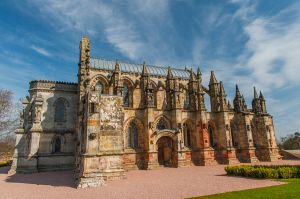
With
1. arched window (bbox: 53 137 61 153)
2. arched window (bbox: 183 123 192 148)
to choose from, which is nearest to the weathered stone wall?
arched window (bbox: 53 137 61 153)

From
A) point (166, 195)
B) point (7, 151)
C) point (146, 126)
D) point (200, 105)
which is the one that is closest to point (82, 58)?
point (146, 126)

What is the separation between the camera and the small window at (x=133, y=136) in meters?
25.5

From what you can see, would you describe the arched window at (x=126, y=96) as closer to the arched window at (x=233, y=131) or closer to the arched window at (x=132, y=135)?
the arched window at (x=132, y=135)

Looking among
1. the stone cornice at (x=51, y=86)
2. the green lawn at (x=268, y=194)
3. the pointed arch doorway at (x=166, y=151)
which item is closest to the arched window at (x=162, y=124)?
the pointed arch doorway at (x=166, y=151)

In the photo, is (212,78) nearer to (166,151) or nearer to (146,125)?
(166,151)

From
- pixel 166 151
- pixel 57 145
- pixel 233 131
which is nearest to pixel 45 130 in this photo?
pixel 57 145

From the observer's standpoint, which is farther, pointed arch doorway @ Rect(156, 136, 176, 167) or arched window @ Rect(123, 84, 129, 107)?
arched window @ Rect(123, 84, 129, 107)

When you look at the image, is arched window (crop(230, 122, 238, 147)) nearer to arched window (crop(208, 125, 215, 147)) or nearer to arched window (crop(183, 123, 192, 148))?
arched window (crop(208, 125, 215, 147))

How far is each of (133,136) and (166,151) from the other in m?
4.77

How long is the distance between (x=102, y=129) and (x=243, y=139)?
22006mm

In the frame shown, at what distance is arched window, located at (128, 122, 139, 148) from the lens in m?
25.5

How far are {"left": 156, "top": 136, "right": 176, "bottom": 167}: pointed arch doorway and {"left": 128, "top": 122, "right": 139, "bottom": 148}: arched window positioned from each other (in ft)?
10.0

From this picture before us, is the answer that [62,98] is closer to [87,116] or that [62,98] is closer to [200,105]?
[87,116]

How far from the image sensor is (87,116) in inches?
645
